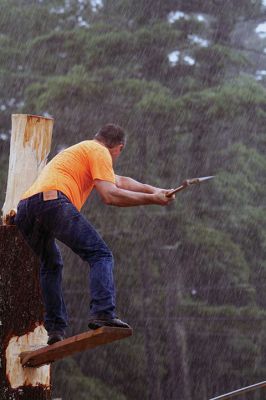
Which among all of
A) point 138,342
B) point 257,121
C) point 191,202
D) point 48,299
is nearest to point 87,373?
point 138,342

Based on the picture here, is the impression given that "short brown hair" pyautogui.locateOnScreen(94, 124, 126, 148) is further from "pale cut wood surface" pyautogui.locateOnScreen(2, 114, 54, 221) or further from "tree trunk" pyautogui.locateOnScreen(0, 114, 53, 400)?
"tree trunk" pyautogui.locateOnScreen(0, 114, 53, 400)

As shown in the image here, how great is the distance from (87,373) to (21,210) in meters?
16.2

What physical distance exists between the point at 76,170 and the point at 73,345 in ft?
3.57

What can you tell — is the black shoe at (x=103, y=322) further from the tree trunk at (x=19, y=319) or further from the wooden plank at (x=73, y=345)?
the tree trunk at (x=19, y=319)

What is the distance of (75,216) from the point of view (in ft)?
16.5

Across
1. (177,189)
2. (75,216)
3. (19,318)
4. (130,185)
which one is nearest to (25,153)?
(130,185)

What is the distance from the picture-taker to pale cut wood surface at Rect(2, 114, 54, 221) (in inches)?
231

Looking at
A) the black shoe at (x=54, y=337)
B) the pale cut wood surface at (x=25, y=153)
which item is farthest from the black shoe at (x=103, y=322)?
the pale cut wood surface at (x=25, y=153)

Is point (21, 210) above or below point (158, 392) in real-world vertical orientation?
above

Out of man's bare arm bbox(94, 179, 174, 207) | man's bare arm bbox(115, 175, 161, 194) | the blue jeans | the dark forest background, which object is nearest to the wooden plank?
the blue jeans

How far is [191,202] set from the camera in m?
20.5

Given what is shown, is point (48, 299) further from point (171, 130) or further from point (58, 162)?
point (171, 130)

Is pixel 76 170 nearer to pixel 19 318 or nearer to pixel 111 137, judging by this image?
pixel 111 137

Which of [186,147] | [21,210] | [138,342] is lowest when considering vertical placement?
[138,342]
